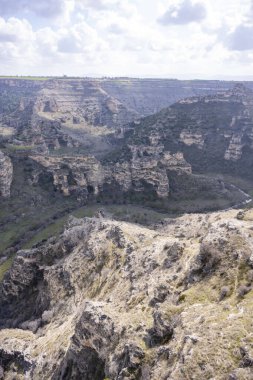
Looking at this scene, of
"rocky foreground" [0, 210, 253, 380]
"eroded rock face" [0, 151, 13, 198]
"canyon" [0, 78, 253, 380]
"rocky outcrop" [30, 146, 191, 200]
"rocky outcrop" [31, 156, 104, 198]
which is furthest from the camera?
"rocky outcrop" [31, 156, 104, 198]

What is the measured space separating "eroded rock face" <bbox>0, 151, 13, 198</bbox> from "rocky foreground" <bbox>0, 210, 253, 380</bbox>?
74.3m

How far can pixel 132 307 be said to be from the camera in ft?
169

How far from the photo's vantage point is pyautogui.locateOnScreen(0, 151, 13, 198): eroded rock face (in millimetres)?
Result: 156750

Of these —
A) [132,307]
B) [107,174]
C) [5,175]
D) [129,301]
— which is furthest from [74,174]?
[132,307]

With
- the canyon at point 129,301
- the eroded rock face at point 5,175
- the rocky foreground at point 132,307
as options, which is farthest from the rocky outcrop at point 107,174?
the rocky foreground at point 132,307

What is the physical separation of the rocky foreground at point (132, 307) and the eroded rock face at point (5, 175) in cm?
7434

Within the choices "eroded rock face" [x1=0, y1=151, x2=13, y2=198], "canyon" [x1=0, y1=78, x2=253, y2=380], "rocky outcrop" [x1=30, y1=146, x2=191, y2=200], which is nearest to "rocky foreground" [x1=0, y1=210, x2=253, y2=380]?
"canyon" [x1=0, y1=78, x2=253, y2=380]

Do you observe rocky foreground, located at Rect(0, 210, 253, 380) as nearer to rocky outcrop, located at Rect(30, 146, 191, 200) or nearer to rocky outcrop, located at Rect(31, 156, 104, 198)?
rocky outcrop, located at Rect(31, 156, 104, 198)

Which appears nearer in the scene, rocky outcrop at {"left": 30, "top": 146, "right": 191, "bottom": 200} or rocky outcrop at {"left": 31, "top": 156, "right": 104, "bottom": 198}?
rocky outcrop at {"left": 30, "top": 146, "right": 191, "bottom": 200}

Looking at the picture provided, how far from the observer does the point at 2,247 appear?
128 metres

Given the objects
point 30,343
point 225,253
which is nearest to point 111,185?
point 30,343

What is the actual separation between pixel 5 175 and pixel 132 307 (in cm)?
11785

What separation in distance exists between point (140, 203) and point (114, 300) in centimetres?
10358

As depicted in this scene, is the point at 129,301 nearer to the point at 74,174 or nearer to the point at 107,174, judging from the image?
the point at 74,174
